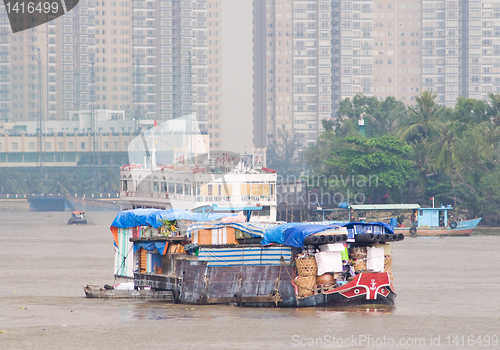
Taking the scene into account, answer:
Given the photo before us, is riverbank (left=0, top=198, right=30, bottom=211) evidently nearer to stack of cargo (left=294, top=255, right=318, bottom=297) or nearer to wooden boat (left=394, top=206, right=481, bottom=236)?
wooden boat (left=394, top=206, right=481, bottom=236)

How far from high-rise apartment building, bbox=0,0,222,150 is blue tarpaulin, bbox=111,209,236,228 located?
138723 millimetres

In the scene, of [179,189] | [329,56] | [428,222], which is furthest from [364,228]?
[329,56]

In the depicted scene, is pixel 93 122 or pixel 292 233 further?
pixel 93 122

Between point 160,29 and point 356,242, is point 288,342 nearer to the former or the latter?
point 356,242

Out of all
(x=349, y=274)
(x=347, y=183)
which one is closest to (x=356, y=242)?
(x=349, y=274)

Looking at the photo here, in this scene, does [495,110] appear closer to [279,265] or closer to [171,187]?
[171,187]

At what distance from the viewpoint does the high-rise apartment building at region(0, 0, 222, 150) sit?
17050 centimetres

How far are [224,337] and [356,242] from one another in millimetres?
7007

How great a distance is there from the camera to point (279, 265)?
25922 mm

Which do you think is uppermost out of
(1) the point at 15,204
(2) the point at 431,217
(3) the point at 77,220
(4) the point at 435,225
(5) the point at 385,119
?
(5) the point at 385,119

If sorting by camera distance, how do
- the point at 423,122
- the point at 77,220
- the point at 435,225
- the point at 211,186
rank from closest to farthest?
the point at 211,186, the point at 435,225, the point at 423,122, the point at 77,220

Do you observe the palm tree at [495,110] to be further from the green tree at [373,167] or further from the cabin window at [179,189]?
the cabin window at [179,189]

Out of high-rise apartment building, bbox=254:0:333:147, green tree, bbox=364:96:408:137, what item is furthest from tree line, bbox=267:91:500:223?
high-rise apartment building, bbox=254:0:333:147

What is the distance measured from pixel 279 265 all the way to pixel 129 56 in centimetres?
15705
